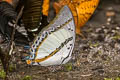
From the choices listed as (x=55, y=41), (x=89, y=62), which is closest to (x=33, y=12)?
(x=55, y=41)

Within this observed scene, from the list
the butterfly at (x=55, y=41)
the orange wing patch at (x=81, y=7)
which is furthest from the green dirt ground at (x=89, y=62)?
the orange wing patch at (x=81, y=7)

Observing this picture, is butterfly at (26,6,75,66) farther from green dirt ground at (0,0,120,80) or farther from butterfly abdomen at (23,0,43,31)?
butterfly abdomen at (23,0,43,31)

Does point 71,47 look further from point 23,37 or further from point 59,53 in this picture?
point 23,37

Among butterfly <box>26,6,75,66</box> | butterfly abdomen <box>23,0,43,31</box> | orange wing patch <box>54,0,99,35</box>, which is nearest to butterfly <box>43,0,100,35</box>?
orange wing patch <box>54,0,99,35</box>

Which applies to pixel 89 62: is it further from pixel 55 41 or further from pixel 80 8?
pixel 80 8

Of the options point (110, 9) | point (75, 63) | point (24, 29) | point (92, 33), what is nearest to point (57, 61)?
point (75, 63)

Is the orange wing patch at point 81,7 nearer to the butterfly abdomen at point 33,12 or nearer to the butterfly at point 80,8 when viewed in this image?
the butterfly at point 80,8
